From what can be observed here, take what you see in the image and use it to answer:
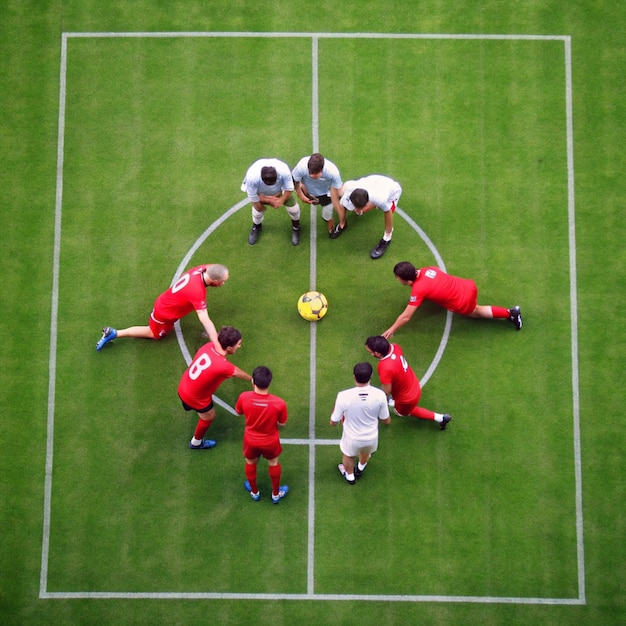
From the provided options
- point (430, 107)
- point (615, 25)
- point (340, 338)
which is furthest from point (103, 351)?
point (615, 25)

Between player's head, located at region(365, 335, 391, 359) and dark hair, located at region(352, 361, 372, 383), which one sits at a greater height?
player's head, located at region(365, 335, 391, 359)

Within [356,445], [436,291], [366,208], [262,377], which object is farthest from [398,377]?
[366,208]

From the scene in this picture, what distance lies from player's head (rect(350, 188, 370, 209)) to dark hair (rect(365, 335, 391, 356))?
2.07 metres

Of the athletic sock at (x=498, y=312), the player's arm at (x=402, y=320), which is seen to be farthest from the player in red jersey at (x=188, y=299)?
the athletic sock at (x=498, y=312)

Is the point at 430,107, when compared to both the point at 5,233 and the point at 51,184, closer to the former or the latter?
the point at 51,184

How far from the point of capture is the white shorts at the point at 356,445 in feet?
33.7

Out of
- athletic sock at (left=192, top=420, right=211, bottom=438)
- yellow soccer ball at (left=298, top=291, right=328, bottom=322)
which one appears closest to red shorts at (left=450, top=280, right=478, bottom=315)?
yellow soccer ball at (left=298, top=291, right=328, bottom=322)

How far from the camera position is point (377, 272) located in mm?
11992

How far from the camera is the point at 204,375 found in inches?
402

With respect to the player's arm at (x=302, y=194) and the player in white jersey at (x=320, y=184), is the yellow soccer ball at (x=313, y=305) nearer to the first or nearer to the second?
the player in white jersey at (x=320, y=184)

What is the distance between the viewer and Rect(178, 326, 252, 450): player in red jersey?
996cm

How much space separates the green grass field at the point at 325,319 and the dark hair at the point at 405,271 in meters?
1.28

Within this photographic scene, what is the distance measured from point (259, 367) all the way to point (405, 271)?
101 inches

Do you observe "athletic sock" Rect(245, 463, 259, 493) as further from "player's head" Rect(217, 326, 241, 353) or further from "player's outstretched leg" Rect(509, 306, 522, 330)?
"player's outstretched leg" Rect(509, 306, 522, 330)
